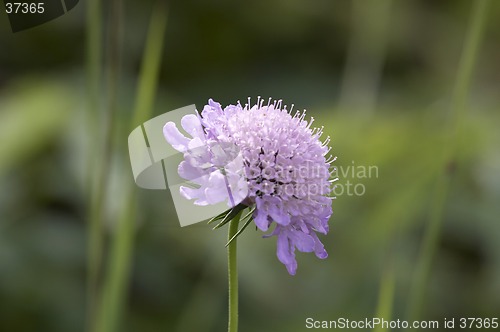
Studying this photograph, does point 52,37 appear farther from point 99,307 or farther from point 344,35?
point 99,307

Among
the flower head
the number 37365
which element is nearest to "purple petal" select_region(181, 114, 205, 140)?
the flower head

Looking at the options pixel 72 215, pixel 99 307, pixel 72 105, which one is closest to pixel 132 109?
pixel 72 105

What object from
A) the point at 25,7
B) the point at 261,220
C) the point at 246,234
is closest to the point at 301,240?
the point at 261,220

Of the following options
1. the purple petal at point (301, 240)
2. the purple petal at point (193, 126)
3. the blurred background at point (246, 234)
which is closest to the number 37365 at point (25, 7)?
the blurred background at point (246, 234)

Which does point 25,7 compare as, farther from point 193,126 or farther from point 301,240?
point 301,240

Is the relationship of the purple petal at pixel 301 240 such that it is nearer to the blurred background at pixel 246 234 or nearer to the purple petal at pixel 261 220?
the purple petal at pixel 261 220

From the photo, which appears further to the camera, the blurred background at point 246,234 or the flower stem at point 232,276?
the blurred background at point 246,234

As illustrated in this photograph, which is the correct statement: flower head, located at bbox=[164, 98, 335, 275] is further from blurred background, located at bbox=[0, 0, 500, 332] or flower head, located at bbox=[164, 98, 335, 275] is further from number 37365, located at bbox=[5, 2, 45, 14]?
number 37365, located at bbox=[5, 2, 45, 14]

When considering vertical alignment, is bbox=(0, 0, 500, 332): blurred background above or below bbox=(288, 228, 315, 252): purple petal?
below
